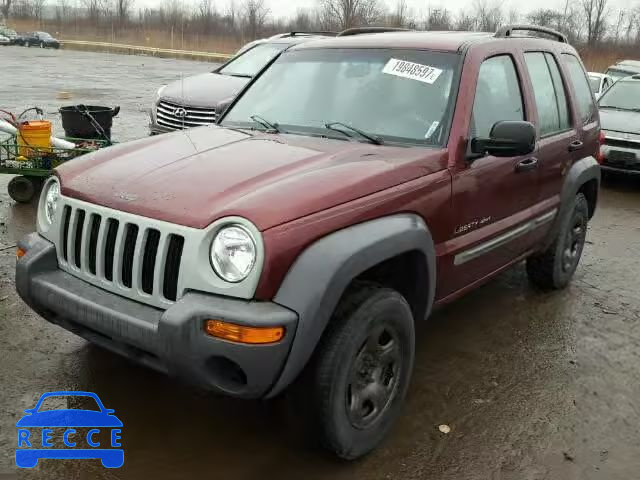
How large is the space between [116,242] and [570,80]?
365 cm

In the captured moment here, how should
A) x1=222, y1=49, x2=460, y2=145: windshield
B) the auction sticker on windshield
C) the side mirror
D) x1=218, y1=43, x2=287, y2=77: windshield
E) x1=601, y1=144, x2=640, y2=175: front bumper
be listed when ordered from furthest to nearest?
x1=218, y1=43, x2=287, y2=77: windshield → x1=601, y1=144, x2=640, y2=175: front bumper → the auction sticker on windshield → x1=222, y1=49, x2=460, y2=145: windshield → the side mirror

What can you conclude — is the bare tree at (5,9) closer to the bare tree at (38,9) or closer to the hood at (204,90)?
the bare tree at (38,9)

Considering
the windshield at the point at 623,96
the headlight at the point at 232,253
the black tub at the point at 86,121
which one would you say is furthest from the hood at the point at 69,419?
the windshield at the point at 623,96

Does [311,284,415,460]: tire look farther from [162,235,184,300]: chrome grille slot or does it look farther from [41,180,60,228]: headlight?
[41,180,60,228]: headlight

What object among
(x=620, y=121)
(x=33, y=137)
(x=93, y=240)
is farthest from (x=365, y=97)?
(x=620, y=121)

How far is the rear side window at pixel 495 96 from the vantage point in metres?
3.79

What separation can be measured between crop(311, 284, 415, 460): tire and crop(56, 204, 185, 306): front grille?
71 cm

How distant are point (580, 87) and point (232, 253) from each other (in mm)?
3668

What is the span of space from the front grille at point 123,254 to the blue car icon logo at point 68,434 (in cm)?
76

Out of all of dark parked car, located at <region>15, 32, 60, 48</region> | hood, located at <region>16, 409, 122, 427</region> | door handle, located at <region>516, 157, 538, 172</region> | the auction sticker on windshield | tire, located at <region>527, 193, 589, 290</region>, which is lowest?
dark parked car, located at <region>15, 32, 60, 48</region>

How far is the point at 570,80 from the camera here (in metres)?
4.90

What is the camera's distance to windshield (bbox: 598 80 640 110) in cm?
1012

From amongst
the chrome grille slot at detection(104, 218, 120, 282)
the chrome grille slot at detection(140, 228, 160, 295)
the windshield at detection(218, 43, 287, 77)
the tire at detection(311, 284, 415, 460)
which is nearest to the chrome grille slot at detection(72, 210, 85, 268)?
the chrome grille slot at detection(104, 218, 120, 282)

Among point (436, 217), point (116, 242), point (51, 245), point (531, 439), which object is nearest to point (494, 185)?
point (436, 217)
